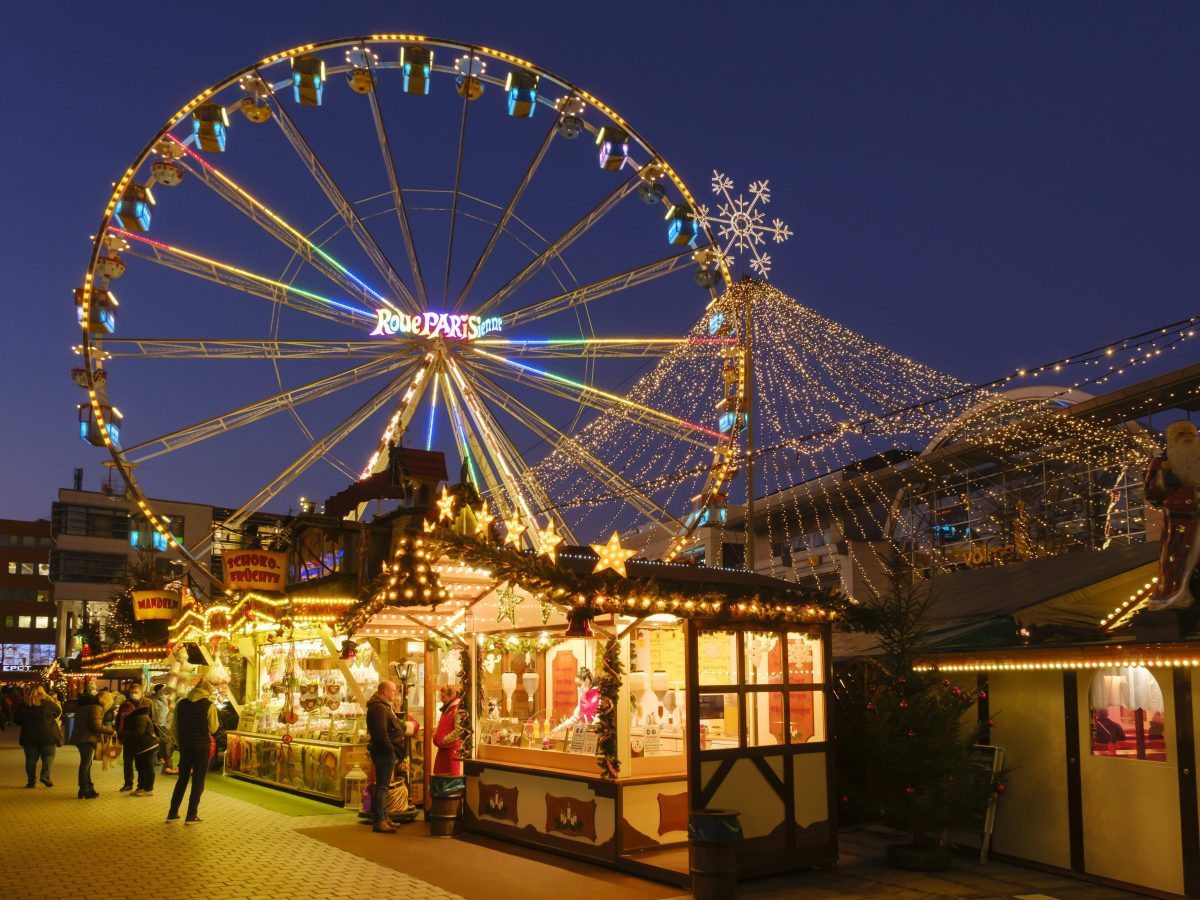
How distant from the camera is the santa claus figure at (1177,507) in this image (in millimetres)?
9398

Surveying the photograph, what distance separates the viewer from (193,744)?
12.6 metres

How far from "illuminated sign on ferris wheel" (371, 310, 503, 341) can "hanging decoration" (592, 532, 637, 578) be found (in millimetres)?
10433

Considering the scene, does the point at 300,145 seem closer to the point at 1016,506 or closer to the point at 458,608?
the point at 458,608

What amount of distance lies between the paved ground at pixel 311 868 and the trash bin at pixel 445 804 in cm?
31

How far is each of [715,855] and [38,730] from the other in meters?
12.7

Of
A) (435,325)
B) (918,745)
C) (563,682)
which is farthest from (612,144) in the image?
(918,745)

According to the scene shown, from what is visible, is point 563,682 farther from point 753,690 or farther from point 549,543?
point 753,690

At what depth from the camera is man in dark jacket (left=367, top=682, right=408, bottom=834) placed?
12602 mm

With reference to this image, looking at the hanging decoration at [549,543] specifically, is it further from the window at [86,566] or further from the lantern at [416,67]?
the window at [86,566]

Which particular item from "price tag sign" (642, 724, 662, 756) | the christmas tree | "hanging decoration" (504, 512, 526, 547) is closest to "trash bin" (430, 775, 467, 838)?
"price tag sign" (642, 724, 662, 756)

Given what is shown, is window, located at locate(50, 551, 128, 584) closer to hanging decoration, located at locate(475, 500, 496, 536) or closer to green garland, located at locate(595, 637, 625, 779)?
hanging decoration, located at locate(475, 500, 496, 536)

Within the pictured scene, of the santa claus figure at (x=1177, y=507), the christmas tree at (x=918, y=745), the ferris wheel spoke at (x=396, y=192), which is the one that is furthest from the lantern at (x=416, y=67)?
the santa claus figure at (x=1177, y=507)

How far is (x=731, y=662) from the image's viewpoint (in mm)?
10602

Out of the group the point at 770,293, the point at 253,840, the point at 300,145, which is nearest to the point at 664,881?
the point at 253,840
